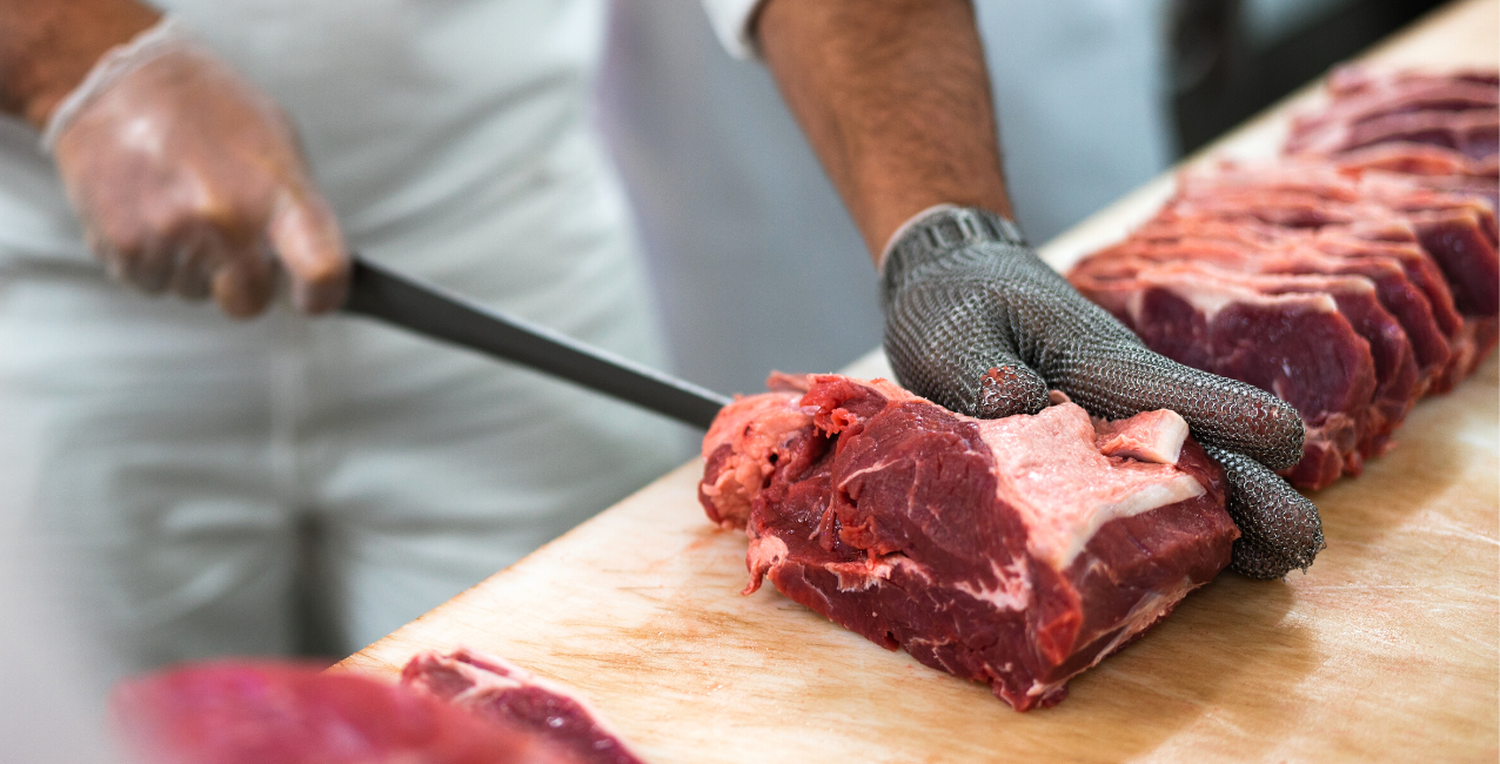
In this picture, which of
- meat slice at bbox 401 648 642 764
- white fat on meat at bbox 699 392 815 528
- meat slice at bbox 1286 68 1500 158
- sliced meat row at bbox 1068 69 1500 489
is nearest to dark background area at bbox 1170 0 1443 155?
meat slice at bbox 1286 68 1500 158

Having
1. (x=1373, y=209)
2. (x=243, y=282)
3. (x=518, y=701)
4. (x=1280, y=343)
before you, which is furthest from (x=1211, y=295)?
(x=243, y=282)

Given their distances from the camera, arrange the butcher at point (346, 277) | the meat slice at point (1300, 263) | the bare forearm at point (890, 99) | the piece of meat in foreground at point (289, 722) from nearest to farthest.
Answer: the piece of meat in foreground at point (289, 722) → the meat slice at point (1300, 263) → the butcher at point (346, 277) → the bare forearm at point (890, 99)

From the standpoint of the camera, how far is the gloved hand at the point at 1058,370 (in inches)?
71.1

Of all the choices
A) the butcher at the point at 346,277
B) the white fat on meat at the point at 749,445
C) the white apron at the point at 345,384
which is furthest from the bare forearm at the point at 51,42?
the white fat on meat at the point at 749,445

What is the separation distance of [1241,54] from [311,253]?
6.63 metres

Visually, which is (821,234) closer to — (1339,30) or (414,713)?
(414,713)

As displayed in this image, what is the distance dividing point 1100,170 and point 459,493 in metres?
3.01

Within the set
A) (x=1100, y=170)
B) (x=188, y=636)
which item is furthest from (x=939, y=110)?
(x=188, y=636)

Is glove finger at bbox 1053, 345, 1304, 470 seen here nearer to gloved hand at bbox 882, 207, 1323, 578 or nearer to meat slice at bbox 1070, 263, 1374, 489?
gloved hand at bbox 882, 207, 1323, 578

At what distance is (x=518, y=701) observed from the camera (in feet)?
5.47

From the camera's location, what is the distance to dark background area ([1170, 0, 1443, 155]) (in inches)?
279

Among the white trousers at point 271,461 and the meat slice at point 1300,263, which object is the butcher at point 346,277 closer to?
the white trousers at point 271,461

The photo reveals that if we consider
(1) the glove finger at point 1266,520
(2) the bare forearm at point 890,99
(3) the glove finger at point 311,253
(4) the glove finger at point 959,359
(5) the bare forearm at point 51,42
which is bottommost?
(1) the glove finger at point 1266,520

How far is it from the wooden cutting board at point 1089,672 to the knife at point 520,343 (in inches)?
9.7
